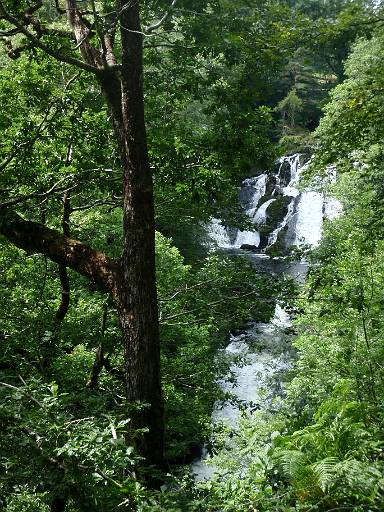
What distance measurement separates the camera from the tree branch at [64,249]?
15.2 ft

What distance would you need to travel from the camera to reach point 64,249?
15.8ft

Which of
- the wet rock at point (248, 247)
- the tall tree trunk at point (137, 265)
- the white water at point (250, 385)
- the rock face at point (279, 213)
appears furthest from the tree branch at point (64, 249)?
the wet rock at point (248, 247)

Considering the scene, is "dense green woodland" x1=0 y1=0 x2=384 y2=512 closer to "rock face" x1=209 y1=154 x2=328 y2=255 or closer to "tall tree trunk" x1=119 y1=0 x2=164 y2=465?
"tall tree trunk" x1=119 y1=0 x2=164 y2=465

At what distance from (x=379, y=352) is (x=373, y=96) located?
4270 millimetres

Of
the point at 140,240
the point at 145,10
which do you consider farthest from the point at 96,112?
A: the point at 140,240

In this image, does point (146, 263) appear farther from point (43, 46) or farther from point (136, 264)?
point (43, 46)

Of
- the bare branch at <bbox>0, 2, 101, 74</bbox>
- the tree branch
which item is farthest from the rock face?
the bare branch at <bbox>0, 2, 101, 74</bbox>

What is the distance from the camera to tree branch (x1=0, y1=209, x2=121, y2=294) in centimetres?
462

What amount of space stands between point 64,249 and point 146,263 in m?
0.90

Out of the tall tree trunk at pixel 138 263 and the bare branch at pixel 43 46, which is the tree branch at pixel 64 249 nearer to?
the tall tree trunk at pixel 138 263

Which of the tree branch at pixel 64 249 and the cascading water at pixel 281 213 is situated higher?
the cascading water at pixel 281 213

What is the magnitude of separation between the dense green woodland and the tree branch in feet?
0.06

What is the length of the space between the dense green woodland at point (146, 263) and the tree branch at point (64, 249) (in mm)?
17

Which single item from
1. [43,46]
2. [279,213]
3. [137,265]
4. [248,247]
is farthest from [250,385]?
[43,46]
